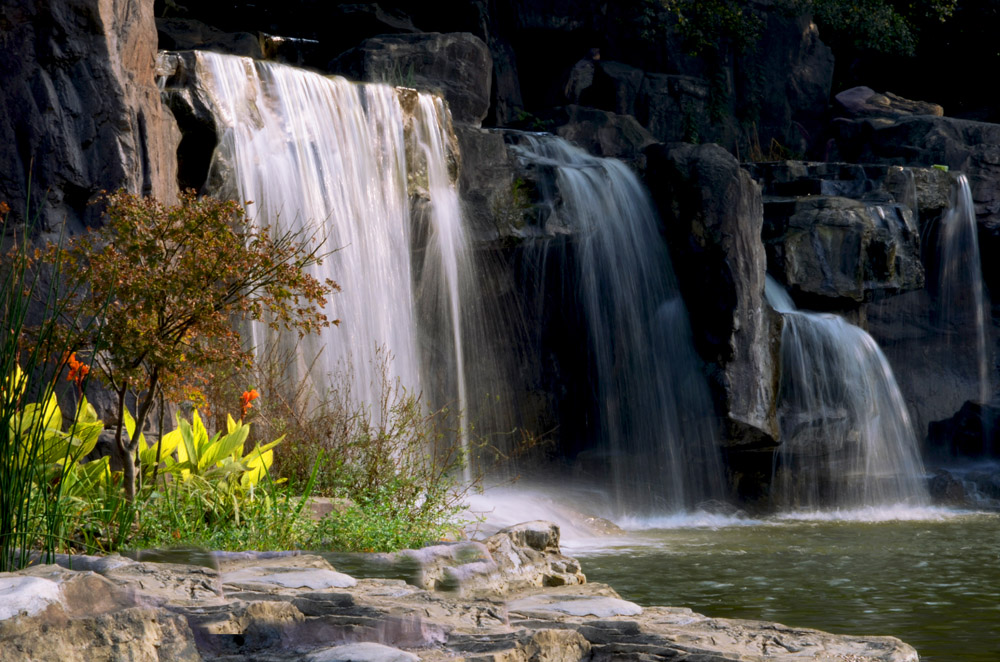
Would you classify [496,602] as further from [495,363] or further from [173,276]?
[495,363]

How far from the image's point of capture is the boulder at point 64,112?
841 cm

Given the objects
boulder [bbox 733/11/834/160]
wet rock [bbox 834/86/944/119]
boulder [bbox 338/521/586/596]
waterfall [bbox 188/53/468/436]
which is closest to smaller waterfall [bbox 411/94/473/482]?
waterfall [bbox 188/53/468/436]

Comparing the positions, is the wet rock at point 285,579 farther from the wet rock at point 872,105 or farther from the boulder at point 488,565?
the wet rock at point 872,105

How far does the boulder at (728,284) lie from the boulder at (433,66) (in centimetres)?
390

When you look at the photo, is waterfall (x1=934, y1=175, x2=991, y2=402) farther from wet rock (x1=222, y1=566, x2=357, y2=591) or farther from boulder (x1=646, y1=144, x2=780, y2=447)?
wet rock (x1=222, y1=566, x2=357, y2=591)

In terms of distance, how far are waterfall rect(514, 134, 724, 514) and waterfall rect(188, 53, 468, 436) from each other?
6.17 ft

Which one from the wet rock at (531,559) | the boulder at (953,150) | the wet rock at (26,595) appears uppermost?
the boulder at (953,150)

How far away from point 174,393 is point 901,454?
12.1 metres

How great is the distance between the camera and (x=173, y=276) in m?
6.00

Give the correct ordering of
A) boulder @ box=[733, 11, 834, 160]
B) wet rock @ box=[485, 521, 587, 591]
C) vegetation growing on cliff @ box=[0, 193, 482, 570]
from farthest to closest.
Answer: boulder @ box=[733, 11, 834, 160], wet rock @ box=[485, 521, 587, 591], vegetation growing on cliff @ box=[0, 193, 482, 570]

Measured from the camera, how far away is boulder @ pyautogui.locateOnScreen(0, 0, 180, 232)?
27.6ft

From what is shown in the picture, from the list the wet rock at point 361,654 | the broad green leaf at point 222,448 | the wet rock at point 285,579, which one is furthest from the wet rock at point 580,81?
the wet rock at point 361,654

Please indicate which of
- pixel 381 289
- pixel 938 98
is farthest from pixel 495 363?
pixel 938 98

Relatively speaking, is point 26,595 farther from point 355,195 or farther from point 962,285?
point 962,285
